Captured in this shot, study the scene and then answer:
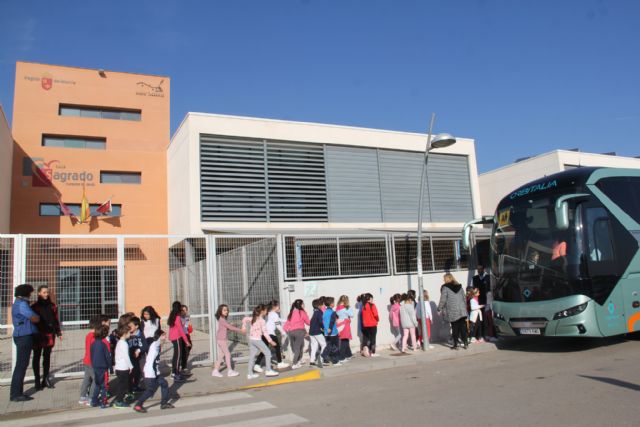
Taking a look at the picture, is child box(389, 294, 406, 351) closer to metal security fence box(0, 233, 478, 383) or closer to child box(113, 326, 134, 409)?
metal security fence box(0, 233, 478, 383)

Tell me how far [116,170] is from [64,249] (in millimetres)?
15814

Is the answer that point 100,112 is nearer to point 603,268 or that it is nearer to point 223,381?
point 223,381

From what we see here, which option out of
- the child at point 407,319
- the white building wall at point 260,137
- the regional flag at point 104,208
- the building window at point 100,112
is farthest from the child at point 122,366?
the building window at point 100,112

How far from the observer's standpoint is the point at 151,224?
25.2 metres

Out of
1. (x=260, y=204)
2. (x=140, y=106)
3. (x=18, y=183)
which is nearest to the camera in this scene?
(x=260, y=204)

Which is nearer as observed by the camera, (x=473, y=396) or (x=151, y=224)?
(x=473, y=396)

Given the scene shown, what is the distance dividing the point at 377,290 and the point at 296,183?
29.4 feet

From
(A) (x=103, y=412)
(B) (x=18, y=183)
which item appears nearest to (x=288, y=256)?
(A) (x=103, y=412)

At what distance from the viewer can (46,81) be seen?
25516mm

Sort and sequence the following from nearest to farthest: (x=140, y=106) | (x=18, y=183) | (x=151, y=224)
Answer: (x=18, y=183), (x=151, y=224), (x=140, y=106)

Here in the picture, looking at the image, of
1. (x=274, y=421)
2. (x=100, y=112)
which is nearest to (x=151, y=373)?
(x=274, y=421)

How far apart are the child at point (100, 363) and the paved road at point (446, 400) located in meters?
0.21

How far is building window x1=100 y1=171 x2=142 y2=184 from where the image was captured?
25.5 meters

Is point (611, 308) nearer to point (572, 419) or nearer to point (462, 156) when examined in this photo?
point (572, 419)
